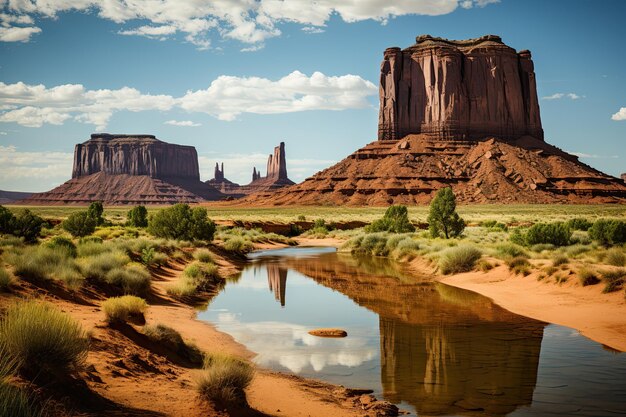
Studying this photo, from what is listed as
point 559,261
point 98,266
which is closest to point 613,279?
point 559,261

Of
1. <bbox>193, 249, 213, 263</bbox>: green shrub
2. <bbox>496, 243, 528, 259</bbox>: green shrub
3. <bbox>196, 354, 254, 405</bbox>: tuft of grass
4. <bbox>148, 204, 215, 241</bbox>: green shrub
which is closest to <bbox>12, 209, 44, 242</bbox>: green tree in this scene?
<bbox>148, 204, 215, 241</bbox>: green shrub

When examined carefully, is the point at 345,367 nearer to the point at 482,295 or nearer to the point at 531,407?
the point at 531,407

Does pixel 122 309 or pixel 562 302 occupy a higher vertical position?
pixel 122 309

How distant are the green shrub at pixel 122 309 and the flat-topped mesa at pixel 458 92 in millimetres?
121397

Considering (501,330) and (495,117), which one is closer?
(501,330)

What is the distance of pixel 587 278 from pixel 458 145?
354 feet

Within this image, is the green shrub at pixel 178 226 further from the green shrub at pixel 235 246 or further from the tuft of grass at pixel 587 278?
A: the tuft of grass at pixel 587 278

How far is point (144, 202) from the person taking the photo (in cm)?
18800

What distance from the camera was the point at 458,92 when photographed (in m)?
133

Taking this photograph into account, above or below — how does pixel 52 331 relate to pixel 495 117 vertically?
below

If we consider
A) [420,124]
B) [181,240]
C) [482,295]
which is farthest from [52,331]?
[420,124]

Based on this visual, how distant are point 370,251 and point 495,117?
105 meters

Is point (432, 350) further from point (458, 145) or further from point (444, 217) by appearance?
point (458, 145)

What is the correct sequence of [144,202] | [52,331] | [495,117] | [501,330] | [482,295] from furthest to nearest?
1. [144,202]
2. [495,117]
3. [482,295]
4. [501,330]
5. [52,331]
